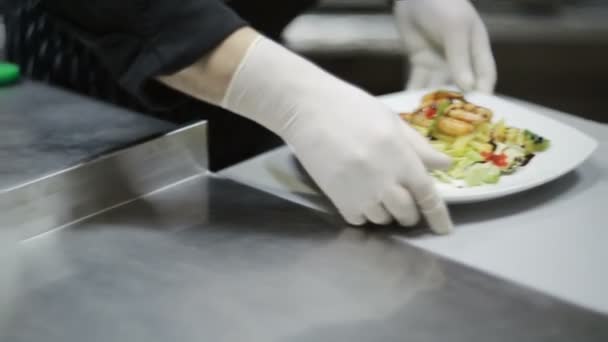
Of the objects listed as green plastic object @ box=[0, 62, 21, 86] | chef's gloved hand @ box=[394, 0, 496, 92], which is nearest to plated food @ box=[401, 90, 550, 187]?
chef's gloved hand @ box=[394, 0, 496, 92]

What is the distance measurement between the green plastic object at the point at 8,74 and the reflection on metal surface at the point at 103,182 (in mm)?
301

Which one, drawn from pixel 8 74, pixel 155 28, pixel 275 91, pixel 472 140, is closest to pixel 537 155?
pixel 472 140

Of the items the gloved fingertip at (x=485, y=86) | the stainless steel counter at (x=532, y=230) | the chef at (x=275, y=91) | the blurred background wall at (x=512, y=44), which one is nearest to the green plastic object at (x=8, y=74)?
the chef at (x=275, y=91)

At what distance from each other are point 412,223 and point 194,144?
27cm

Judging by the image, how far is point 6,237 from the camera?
2.30ft

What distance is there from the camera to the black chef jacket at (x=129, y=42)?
2.37 feet

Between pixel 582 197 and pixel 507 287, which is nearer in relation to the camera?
pixel 507 287

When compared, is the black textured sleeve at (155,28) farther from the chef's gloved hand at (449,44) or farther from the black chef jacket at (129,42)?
the chef's gloved hand at (449,44)

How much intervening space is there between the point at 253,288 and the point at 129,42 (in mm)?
290

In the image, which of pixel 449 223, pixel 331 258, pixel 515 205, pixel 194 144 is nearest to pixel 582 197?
pixel 515 205

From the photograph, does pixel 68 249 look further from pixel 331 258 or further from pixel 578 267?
pixel 578 267

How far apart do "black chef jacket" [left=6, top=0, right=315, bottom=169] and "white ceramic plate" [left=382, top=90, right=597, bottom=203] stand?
274 millimetres

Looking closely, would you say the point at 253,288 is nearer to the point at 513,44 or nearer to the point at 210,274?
the point at 210,274

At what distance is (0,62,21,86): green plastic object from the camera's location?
3.17 ft
